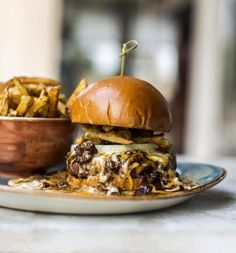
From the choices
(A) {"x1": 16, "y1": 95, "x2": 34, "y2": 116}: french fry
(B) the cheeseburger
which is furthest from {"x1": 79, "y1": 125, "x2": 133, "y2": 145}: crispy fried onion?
(A) {"x1": 16, "y1": 95, "x2": 34, "y2": 116}: french fry

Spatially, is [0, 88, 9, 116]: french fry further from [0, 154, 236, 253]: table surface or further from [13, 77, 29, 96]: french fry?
[0, 154, 236, 253]: table surface

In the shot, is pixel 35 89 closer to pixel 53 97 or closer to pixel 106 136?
pixel 53 97

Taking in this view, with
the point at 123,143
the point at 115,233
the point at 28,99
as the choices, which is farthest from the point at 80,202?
the point at 28,99

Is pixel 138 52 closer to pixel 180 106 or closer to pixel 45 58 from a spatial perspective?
pixel 180 106

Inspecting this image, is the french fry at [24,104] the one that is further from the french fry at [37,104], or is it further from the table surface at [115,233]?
the table surface at [115,233]

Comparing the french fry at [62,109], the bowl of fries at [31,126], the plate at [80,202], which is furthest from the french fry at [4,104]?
the plate at [80,202]
